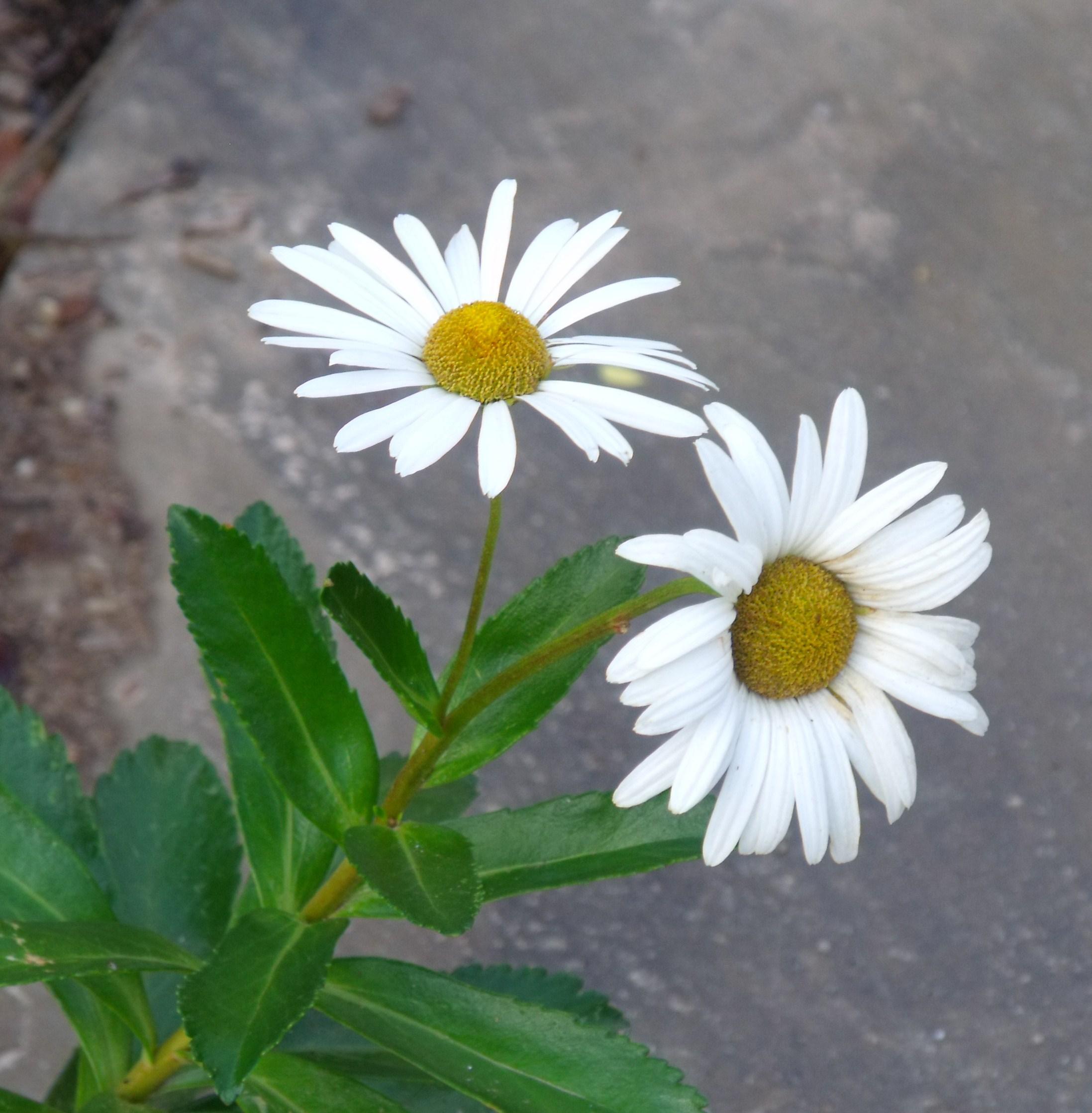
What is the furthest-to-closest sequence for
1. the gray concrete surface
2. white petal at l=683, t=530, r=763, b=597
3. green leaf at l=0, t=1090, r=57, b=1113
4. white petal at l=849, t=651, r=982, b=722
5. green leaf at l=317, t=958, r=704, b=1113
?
the gray concrete surface → green leaf at l=0, t=1090, r=57, b=1113 → green leaf at l=317, t=958, r=704, b=1113 → white petal at l=849, t=651, r=982, b=722 → white petal at l=683, t=530, r=763, b=597

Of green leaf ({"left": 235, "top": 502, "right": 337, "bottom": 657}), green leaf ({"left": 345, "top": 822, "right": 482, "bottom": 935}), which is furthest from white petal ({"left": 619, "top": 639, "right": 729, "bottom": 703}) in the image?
green leaf ({"left": 235, "top": 502, "right": 337, "bottom": 657})

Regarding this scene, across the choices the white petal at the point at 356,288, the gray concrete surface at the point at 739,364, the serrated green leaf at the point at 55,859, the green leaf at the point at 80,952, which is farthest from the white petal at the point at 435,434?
the gray concrete surface at the point at 739,364

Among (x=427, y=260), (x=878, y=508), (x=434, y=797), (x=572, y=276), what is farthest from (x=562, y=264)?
(x=434, y=797)

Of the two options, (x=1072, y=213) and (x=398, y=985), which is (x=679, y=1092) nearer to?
(x=398, y=985)

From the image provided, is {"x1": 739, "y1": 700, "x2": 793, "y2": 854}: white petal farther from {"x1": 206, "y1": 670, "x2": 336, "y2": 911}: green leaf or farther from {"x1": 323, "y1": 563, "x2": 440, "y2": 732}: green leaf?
{"x1": 206, "y1": 670, "x2": 336, "y2": 911}: green leaf

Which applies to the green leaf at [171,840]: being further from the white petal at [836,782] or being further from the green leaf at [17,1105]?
the white petal at [836,782]

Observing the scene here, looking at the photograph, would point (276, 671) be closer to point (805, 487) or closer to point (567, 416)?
point (567, 416)
